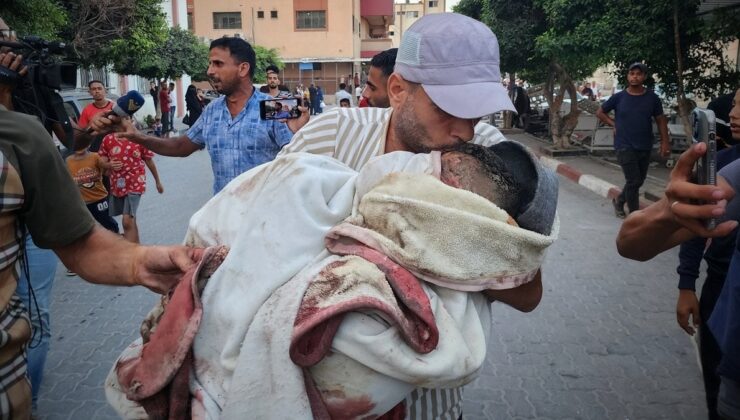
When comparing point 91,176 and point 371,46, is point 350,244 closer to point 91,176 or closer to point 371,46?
point 91,176

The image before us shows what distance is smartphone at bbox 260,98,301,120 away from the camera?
3.80 metres

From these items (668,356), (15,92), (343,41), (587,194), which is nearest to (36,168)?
(15,92)

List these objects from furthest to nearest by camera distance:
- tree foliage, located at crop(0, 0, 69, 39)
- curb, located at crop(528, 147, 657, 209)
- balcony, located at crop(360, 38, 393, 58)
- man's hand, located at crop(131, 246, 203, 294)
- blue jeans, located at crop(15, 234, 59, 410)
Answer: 1. balcony, located at crop(360, 38, 393, 58)
2. curb, located at crop(528, 147, 657, 209)
3. tree foliage, located at crop(0, 0, 69, 39)
4. blue jeans, located at crop(15, 234, 59, 410)
5. man's hand, located at crop(131, 246, 203, 294)

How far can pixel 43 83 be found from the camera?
346 centimetres

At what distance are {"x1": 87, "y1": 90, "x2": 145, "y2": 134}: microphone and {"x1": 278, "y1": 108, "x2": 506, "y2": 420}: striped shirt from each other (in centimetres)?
180

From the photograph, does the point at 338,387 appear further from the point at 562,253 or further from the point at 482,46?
the point at 562,253

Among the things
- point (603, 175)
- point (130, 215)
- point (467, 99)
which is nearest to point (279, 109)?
point (467, 99)

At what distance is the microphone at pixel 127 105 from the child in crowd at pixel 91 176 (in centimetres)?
269

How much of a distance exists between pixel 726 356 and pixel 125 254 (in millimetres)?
1867

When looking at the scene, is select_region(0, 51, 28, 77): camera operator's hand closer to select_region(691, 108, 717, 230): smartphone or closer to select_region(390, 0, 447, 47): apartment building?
select_region(691, 108, 717, 230): smartphone

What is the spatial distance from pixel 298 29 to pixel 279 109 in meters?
50.9

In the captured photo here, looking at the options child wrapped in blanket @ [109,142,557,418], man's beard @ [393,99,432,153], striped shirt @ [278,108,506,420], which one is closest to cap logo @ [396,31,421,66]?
man's beard @ [393,99,432,153]

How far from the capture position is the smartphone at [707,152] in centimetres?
150

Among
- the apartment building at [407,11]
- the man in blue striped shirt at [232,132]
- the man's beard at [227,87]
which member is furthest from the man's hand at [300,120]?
the apartment building at [407,11]
